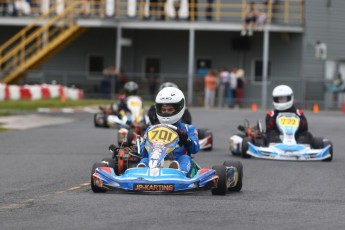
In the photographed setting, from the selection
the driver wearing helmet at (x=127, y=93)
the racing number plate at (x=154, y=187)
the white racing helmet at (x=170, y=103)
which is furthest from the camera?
the driver wearing helmet at (x=127, y=93)

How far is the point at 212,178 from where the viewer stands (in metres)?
10.6

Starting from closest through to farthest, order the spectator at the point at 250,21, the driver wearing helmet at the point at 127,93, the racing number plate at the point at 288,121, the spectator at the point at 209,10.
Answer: the racing number plate at the point at 288,121 < the driver wearing helmet at the point at 127,93 < the spectator at the point at 250,21 < the spectator at the point at 209,10

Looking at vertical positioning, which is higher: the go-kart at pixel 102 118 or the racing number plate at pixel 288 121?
the racing number plate at pixel 288 121

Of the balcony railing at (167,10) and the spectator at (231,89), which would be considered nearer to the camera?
the spectator at (231,89)

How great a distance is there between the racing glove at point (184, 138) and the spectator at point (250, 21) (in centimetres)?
2919

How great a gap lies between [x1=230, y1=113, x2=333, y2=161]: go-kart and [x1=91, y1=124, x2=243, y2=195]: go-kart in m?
5.20

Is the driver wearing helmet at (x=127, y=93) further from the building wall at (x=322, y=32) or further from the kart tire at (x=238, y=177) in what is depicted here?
the building wall at (x=322, y=32)

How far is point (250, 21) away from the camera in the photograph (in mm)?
40781

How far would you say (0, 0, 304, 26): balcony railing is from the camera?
4169 cm

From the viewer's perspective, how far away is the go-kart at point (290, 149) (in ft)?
53.5

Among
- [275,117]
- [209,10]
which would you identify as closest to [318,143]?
[275,117]

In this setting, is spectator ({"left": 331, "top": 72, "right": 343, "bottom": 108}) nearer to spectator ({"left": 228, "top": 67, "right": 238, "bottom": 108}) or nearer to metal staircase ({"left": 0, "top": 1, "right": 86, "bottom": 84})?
spectator ({"left": 228, "top": 67, "right": 238, "bottom": 108})

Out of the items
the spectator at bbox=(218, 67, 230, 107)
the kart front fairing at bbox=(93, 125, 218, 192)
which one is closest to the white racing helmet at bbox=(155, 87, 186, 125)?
the kart front fairing at bbox=(93, 125, 218, 192)

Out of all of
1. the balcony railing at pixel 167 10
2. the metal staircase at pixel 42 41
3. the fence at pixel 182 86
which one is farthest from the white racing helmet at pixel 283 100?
the balcony railing at pixel 167 10
